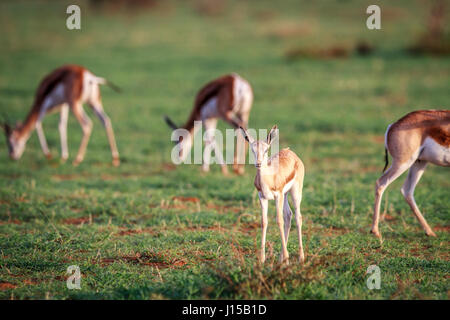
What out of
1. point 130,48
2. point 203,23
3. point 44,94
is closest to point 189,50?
point 130,48

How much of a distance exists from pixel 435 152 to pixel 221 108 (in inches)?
166

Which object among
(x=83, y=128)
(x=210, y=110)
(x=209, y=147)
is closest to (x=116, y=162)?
(x=83, y=128)

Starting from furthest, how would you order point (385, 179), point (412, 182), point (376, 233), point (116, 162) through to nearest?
point (116, 162) < point (412, 182) < point (385, 179) < point (376, 233)

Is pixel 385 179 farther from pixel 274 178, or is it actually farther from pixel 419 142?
pixel 274 178

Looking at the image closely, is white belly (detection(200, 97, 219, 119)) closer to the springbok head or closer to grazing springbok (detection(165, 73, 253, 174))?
grazing springbok (detection(165, 73, 253, 174))

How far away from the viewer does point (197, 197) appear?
24.3 feet

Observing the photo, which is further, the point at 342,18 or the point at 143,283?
the point at 342,18

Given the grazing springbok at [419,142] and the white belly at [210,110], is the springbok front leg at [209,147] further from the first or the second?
the grazing springbok at [419,142]

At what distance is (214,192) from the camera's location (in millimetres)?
7574

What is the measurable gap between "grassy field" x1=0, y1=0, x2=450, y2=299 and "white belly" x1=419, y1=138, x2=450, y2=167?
2.84 ft

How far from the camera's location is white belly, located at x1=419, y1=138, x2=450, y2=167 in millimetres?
5840

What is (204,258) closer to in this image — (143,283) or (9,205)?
(143,283)

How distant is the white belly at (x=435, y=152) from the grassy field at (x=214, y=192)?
34.0 inches
